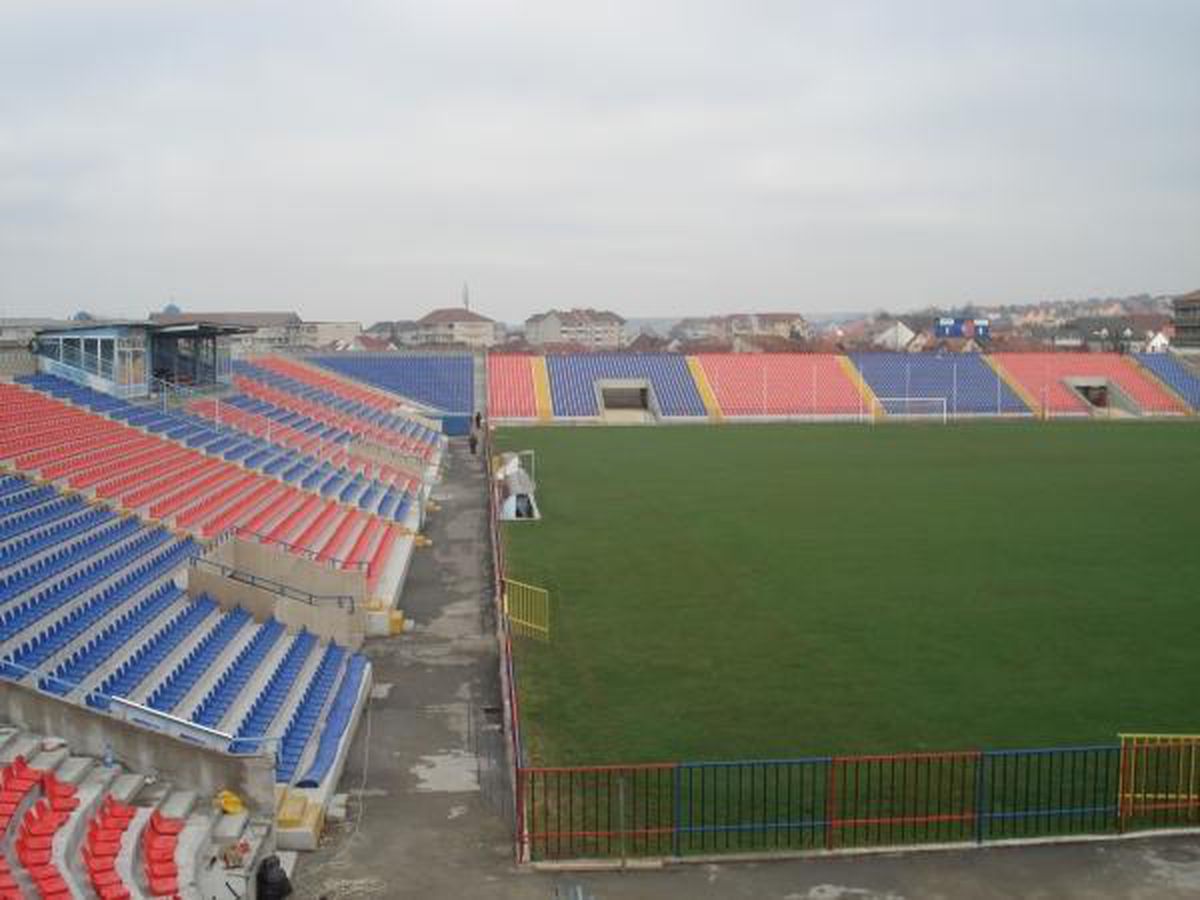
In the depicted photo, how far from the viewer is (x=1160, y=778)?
1295 cm

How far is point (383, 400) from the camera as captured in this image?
55500 millimetres

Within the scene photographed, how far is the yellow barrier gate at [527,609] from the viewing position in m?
19.5

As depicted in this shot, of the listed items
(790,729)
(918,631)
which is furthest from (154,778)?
(918,631)

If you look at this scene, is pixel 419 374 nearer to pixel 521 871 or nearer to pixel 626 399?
pixel 626 399

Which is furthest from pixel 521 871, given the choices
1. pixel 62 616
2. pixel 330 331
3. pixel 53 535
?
pixel 330 331

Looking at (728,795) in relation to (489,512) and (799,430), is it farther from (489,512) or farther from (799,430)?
(799,430)

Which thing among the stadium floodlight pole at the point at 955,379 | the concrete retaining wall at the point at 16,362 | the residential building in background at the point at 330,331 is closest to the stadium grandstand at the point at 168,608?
the concrete retaining wall at the point at 16,362

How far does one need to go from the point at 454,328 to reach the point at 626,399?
111863 millimetres

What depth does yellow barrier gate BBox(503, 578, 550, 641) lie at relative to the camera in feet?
64.0

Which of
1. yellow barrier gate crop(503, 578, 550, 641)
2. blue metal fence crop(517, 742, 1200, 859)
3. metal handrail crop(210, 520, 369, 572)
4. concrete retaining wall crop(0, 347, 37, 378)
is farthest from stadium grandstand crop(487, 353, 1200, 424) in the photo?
blue metal fence crop(517, 742, 1200, 859)

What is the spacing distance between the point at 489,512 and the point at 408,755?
18107mm

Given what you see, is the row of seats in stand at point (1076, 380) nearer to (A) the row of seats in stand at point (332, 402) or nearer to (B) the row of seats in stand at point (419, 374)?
(B) the row of seats in stand at point (419, 374)

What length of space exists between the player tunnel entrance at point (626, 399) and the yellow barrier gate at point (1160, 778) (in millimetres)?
48519

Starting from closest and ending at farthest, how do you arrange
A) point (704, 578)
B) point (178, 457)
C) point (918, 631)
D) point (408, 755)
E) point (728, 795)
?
point (728, 795)
point (408, 755)
point (918, 631)
point (704, 578)
point (178, 457)
